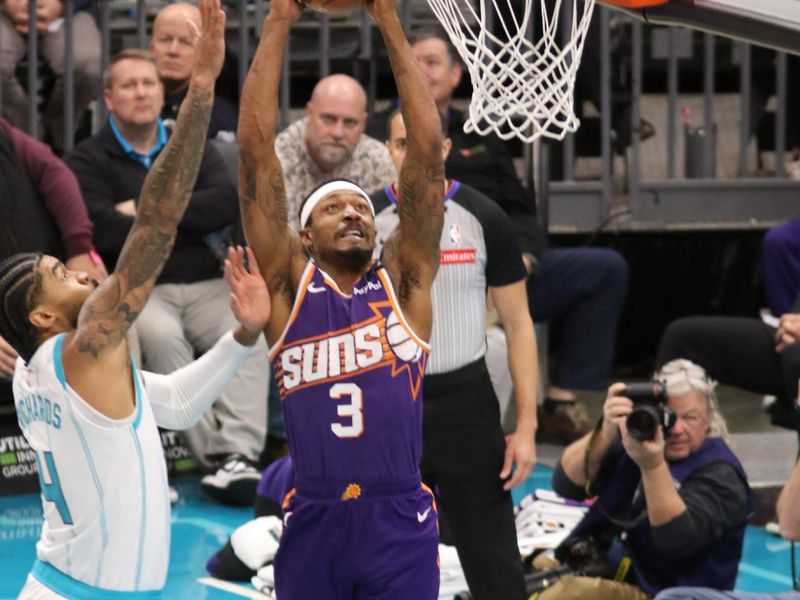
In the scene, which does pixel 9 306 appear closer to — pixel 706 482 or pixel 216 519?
pixel 706 482

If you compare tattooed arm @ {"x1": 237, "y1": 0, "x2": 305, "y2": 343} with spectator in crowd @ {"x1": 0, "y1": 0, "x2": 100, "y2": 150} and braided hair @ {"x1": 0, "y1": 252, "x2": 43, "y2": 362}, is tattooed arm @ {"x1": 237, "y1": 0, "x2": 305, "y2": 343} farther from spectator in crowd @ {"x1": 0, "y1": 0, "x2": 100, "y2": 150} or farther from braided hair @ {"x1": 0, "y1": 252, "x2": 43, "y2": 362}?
spectator in crowd @ {"x1": 0, "y1": 0, "x2": 100, "y2": 150}

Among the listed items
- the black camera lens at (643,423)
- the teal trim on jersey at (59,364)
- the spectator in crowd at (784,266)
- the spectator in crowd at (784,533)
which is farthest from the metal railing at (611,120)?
the teal trim on jersey at (59,364)

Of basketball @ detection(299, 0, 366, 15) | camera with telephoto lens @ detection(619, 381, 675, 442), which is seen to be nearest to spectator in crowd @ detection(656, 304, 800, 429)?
camera with telephoto lens @ detection(619, 381, 675, 442)

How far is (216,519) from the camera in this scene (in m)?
7.86

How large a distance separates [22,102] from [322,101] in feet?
7.85

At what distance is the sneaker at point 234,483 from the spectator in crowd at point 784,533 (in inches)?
116

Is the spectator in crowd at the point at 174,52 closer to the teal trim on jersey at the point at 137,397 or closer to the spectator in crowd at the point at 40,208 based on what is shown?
the spectator in crowd at the point at 40,208

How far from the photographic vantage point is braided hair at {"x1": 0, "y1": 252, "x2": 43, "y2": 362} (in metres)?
4.29

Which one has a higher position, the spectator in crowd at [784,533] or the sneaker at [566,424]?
the spectator in crowd at [784,533]

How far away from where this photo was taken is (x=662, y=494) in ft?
19.4

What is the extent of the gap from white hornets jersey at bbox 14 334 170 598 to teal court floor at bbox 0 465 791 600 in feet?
8.15

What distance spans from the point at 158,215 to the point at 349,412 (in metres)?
0.90

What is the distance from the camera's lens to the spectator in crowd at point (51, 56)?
9227 mm

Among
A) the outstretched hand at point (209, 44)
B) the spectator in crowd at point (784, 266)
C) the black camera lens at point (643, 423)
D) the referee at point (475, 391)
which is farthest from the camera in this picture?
the spectator in crowd at point (784, 266)
